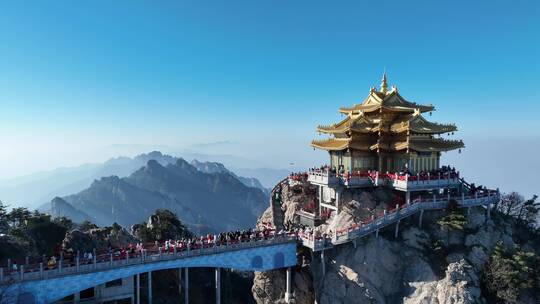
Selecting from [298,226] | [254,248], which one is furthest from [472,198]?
[254,248]

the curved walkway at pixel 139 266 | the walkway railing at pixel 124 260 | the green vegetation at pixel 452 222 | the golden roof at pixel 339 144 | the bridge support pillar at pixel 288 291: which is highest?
the golden roof at pixel 339 144

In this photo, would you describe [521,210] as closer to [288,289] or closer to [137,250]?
[288,289]

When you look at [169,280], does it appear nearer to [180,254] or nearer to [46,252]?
[46,252]

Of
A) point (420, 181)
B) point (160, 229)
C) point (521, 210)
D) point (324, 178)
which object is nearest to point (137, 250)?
point (324, 178)

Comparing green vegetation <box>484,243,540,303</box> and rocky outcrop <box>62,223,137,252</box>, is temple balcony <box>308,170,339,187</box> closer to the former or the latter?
green vegetation <box>484,243,540,303</box>

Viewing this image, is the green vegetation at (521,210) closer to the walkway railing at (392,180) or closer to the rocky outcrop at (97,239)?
the walkway railing at (392,180)

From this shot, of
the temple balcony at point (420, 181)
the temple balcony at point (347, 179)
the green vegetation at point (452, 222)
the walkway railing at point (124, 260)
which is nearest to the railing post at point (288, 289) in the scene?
the walkway railing at point (124, 260)
